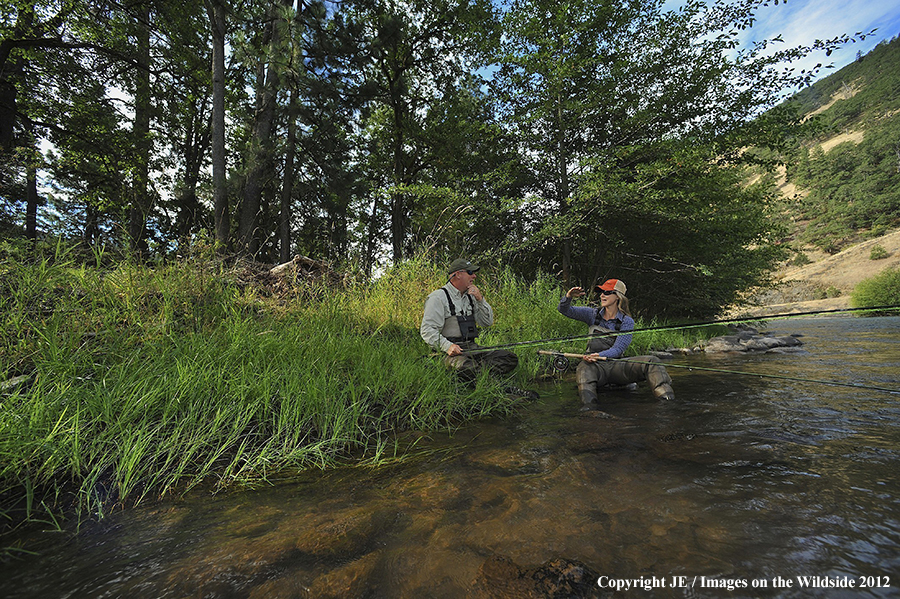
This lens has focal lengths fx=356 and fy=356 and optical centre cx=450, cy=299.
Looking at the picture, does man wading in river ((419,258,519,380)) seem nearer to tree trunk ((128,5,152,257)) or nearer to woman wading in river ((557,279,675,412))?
woman wading in river ((557,279,675,412))

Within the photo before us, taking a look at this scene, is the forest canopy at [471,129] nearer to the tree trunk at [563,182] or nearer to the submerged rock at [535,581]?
the tree trunk at [563,182]

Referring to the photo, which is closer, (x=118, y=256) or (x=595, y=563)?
(x=595, y=563)

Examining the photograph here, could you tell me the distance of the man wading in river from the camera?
4.07m

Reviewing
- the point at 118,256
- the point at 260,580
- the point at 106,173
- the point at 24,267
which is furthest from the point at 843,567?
the point at 106,173

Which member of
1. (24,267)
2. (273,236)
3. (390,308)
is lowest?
(390,308)

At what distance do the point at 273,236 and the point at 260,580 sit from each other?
17.3 meters

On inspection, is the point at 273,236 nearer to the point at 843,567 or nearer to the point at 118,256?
the point at 118,256

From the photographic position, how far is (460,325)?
439 centimetres

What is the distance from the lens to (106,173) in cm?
1138

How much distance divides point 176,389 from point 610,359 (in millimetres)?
4220

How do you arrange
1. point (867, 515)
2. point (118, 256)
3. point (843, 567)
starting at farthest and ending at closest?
point (118, 256), point (867, 515), point (843, 567)

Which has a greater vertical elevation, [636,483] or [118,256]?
[118,256]

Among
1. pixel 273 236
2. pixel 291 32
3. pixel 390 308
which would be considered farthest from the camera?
pixel 273 236

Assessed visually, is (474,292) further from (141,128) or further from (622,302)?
(141,128)
